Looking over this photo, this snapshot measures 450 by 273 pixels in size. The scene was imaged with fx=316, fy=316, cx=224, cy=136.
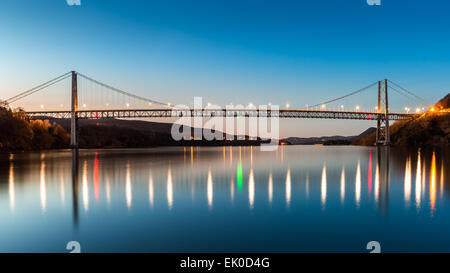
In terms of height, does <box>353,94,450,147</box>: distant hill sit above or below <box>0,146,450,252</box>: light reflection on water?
above

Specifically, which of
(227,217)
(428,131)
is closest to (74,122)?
(227,217)

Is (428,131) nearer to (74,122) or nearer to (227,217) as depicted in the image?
(74,122)

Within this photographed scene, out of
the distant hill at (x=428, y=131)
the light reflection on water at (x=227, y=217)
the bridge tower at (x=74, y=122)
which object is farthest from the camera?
the distant hill at (x=428, y=131)

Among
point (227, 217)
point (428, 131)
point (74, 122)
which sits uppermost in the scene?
point (74, 122)

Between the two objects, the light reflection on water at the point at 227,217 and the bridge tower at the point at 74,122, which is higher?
the bridge tower at the point at 74,122

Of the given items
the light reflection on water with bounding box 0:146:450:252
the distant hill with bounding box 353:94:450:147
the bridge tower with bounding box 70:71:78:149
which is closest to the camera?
the light reflection on water with bounding box 0:146:450:252

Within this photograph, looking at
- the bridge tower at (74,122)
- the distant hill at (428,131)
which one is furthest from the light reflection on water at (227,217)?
the distant hill at (428,131)

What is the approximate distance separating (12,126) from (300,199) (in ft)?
143

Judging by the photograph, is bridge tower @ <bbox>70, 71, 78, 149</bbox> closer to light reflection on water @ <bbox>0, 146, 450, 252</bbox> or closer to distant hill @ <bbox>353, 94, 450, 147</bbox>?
light reflection on water @ <bbox>0, 146, 450, 252</bbox>

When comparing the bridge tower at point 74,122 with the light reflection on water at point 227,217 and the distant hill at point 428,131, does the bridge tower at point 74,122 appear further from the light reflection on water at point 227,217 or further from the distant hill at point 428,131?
the distant hill at point 428,131

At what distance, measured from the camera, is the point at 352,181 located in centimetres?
1492

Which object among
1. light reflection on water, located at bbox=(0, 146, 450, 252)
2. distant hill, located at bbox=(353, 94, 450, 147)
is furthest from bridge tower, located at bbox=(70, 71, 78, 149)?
distant hill, located at bbox=(353, 94, 450, 147)
